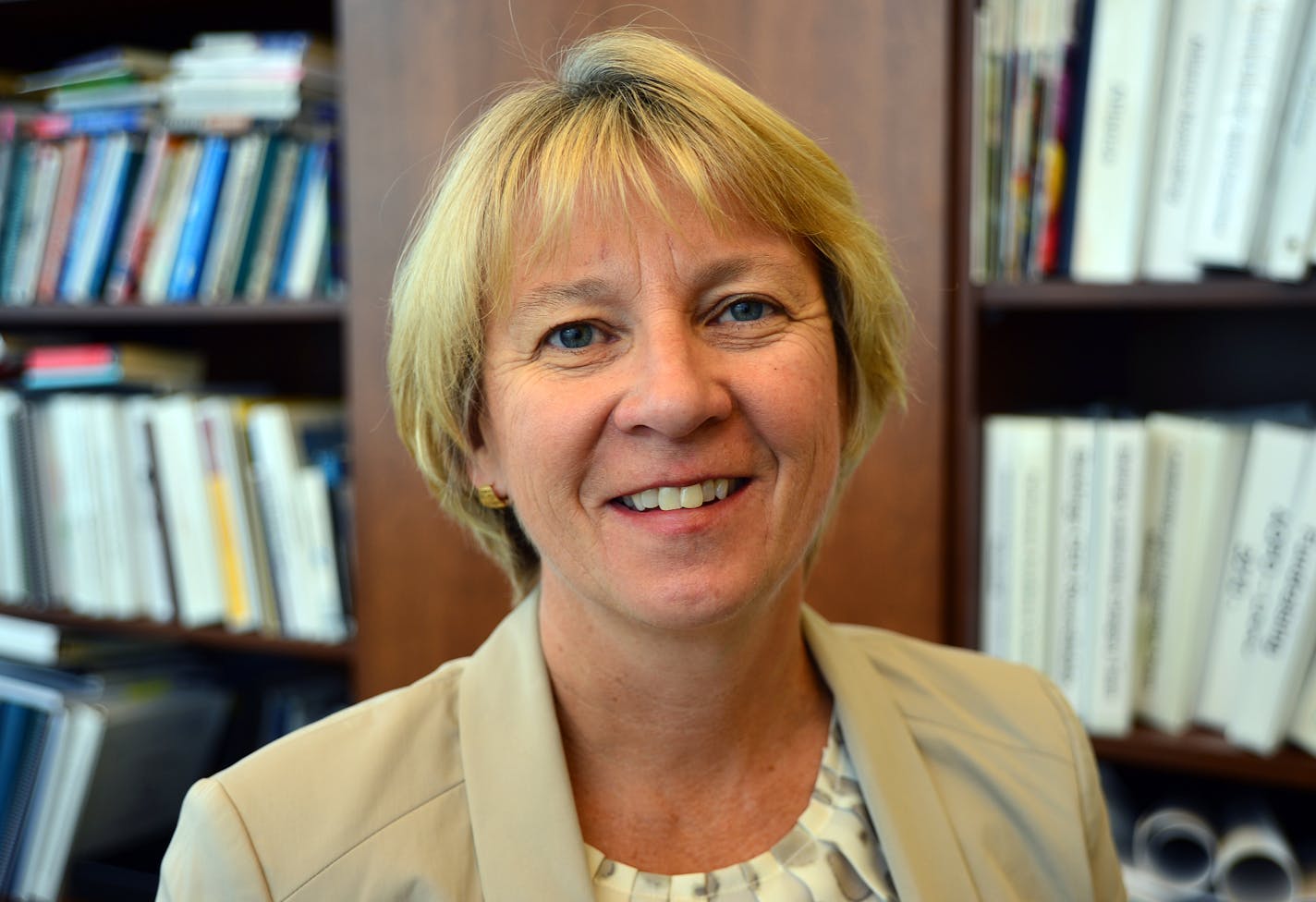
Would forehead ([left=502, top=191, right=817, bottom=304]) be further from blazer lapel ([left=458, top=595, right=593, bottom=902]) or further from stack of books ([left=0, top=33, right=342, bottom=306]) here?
stack of books ([left=0, top=33, right=342, bottom=306])

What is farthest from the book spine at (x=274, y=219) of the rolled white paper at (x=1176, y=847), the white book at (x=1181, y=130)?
the rolled white paper at (x=1176, y=847)

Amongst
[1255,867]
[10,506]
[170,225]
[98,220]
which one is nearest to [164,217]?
[170,225]

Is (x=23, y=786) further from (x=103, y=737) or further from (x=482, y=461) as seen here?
(x=482, y=461)

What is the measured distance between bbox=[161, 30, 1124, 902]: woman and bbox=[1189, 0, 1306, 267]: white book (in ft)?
1.56

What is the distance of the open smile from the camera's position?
37.9 inches

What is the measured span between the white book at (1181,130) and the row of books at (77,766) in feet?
5.81

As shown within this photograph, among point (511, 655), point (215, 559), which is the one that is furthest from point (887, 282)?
point (215, 559)

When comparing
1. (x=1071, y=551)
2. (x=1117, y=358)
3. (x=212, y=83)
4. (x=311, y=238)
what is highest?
(x=212, y=83)

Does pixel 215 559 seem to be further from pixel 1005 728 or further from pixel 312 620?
pixel 1005 728

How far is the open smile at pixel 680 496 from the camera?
962mm

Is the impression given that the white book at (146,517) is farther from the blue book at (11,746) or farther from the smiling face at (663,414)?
the smiling face at (663,414)

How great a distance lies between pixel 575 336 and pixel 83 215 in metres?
1.47

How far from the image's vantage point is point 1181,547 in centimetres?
145

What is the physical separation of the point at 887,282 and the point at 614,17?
691 millimetres
